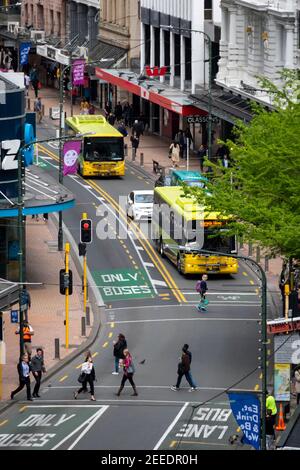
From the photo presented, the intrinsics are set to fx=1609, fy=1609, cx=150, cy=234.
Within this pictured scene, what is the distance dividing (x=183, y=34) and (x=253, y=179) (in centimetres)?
5479

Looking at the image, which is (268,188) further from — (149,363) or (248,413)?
(248,413)

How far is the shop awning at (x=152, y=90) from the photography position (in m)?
104

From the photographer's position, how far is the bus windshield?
93.4 metres

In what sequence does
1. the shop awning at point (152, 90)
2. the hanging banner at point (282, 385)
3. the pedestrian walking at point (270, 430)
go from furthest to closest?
the shop awning at point (152, 90) → the hanging banner at point (282, 385) → the pedestrian walking at point (270, 430)

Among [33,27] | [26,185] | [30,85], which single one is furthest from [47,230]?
[33,27]

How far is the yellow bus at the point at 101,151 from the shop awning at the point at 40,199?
19.7 m

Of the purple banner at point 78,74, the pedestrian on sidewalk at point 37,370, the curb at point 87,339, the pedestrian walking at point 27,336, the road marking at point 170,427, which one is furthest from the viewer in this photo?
the purple banner at point 78,74

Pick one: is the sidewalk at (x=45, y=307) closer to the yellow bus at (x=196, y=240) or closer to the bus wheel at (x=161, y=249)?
the bus wheel at (x=161, y=249)

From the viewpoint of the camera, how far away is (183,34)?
11144 centimetres

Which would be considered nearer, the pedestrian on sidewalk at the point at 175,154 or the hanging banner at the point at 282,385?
the hanging banner at the point at 282,385

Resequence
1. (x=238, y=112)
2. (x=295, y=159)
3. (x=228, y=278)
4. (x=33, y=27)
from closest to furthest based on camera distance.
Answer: (x=295, y=159) < (x=228, y=278) < (x=238, y=112) < (x=33, y=27)

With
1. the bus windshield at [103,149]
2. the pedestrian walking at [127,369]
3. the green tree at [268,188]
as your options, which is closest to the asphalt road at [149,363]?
the pedestrian walking at [127,369]

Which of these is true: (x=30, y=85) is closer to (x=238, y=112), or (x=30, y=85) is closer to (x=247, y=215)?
(x=238, y=112)

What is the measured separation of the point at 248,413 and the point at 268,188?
18636 millimetres
